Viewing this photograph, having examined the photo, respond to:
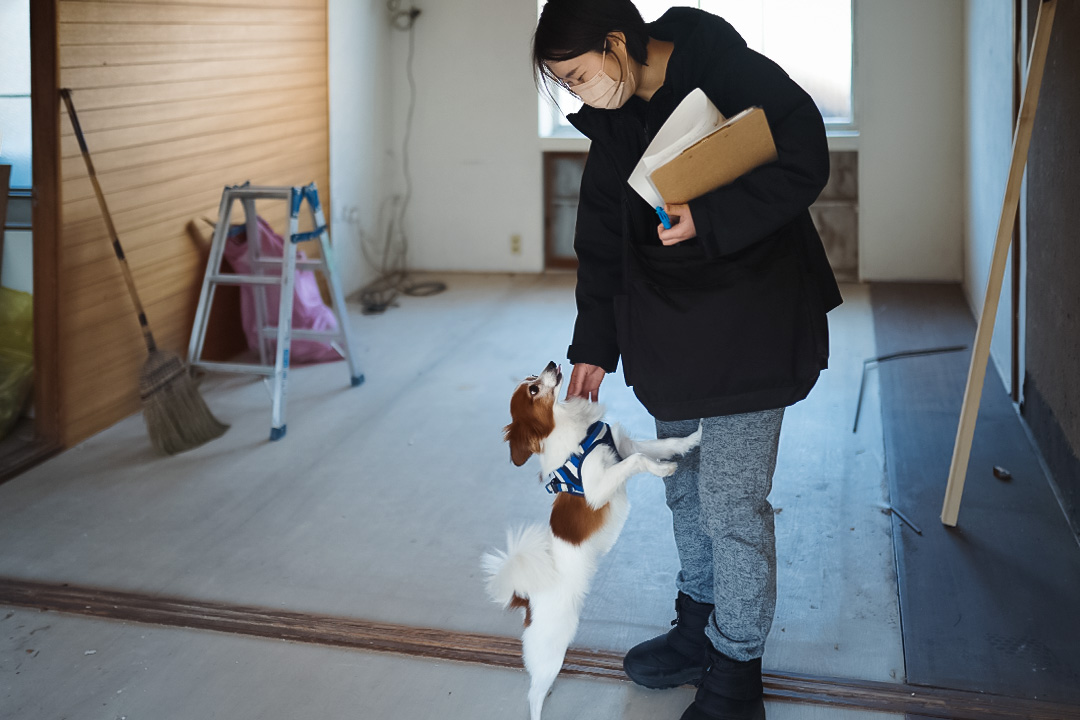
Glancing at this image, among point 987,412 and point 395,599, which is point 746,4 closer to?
point 987,412

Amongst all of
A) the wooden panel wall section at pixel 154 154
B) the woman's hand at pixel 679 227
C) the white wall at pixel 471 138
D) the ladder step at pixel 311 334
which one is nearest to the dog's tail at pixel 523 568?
the woman's hand at pixel 679 227

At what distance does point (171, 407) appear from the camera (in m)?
3.04

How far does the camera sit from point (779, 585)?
2148 mm

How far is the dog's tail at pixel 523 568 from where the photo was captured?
158 centimetres

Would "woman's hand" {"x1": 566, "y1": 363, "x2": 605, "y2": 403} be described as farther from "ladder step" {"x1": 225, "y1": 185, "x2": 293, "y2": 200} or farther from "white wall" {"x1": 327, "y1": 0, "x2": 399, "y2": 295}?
"white wall" {"x1": 327, "y1": 0, "x2": 399, "y2": 295}

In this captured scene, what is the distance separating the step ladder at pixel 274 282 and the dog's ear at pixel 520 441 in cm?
170

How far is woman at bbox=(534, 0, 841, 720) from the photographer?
4.28ft

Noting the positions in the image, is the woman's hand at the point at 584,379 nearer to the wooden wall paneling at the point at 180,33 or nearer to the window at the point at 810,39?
the wooden wall paneling at the point at 180,33

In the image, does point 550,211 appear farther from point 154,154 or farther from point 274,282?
point 154,154

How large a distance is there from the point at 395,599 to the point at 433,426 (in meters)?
1.13

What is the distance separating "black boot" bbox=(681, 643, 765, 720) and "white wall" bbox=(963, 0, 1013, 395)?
6.35 feet

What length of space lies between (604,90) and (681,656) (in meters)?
1.03

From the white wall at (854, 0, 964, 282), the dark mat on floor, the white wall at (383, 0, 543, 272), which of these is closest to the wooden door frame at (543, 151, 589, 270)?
the white wall at (383, 0, 543, 272)

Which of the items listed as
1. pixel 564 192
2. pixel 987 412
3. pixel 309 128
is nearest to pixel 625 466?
pixel 987 412
